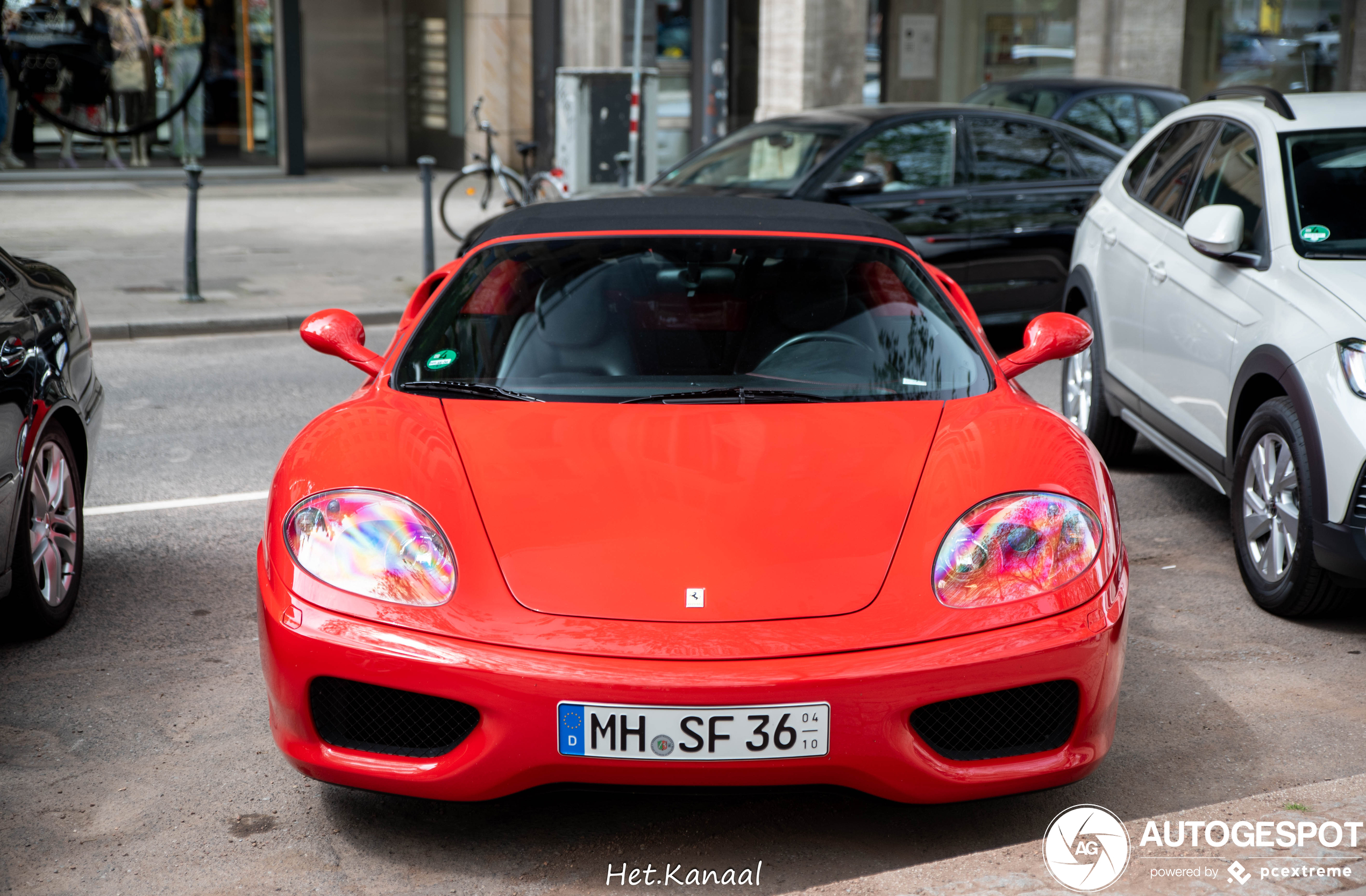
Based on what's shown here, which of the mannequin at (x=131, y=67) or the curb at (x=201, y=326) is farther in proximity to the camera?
the mannequin at (x=131, y=67)

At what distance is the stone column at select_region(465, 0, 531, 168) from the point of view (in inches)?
814

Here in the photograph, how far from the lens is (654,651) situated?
2.85m

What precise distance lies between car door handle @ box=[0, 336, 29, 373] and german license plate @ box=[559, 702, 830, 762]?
225 centimetres

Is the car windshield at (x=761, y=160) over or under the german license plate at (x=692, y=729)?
over

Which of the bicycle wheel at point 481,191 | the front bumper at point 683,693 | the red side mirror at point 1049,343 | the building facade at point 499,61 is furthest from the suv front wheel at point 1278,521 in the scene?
the building facade at point 499,61

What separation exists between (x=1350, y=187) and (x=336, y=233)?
11.3 metres

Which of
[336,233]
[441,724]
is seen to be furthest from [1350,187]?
[336,233]

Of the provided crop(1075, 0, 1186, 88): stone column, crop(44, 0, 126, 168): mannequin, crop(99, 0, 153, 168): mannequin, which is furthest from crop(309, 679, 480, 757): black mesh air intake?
→ crop(1075, 0, 1186, 88): stone column

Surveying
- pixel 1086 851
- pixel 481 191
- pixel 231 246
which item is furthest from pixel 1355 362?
pixel 481 191

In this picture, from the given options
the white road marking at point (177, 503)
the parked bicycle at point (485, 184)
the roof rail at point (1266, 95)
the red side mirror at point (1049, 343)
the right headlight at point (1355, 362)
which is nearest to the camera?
the red side mirror at point (1049, 343)

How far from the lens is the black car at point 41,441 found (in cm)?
412

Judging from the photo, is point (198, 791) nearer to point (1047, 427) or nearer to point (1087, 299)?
point (1047, 427)

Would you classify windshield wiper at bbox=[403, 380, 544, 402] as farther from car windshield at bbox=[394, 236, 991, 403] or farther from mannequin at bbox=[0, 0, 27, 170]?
mannequin at bbox=[0, 0, 27, 170]

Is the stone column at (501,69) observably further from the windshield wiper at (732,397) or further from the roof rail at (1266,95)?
A: the windshield wiper at (732,397)
